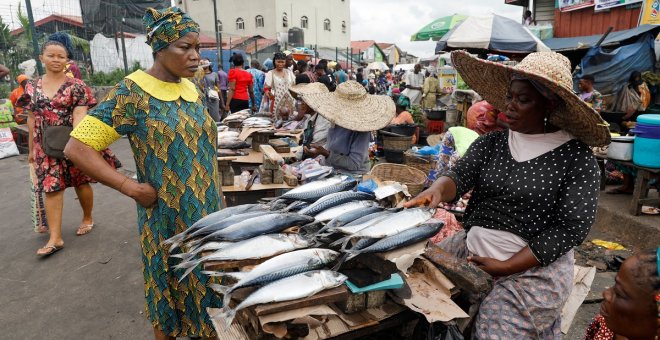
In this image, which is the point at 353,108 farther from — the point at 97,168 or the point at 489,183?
the point at 97,168

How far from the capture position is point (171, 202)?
2.20 metres

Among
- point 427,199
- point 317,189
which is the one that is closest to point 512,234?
point 427,199

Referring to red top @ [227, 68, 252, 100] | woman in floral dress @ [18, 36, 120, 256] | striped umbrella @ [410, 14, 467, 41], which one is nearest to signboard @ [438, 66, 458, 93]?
striped umbrella @ [410, 14, 467, 41]

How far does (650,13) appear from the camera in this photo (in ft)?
31.7

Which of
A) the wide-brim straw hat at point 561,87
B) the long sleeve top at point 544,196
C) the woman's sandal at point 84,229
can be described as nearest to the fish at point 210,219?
the long sleeve top at point 544,196

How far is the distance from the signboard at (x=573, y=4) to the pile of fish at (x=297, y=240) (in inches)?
541

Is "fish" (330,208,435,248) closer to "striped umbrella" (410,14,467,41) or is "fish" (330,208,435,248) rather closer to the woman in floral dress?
the woman in floral dress

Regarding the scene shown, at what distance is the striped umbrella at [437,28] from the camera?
12016mm

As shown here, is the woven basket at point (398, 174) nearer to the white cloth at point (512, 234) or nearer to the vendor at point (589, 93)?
the white cloth at point (512, 234)

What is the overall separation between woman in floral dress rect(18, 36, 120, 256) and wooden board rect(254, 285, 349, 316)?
3.66m

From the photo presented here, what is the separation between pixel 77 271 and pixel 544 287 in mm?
4458

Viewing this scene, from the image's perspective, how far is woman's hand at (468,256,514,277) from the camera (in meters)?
1.99

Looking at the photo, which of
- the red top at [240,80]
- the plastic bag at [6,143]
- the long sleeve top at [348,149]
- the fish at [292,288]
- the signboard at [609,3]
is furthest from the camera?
the signboard at [609,3]

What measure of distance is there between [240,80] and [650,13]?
10.3 meters
